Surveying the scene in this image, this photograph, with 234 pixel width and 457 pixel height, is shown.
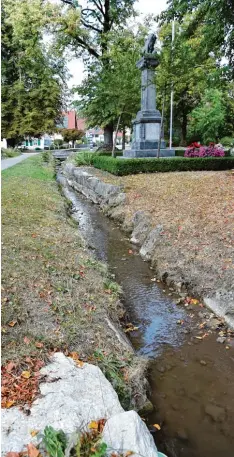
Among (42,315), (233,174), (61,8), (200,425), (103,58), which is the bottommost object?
(200,425)

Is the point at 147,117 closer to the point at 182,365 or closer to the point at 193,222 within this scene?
the point at 193,222

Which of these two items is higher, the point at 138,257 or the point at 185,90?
the point at 185,90

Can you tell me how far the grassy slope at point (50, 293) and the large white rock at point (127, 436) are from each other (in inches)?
40.6

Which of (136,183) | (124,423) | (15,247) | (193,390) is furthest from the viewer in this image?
(136,183)

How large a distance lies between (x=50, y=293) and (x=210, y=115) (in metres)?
23.2

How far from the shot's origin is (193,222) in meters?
7.07

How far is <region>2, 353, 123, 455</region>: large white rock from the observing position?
2.07 meters

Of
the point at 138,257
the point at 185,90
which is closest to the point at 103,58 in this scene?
the point at 185,90

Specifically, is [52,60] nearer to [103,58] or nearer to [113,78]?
[103,58]

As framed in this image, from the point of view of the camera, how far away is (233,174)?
11836 millimetres

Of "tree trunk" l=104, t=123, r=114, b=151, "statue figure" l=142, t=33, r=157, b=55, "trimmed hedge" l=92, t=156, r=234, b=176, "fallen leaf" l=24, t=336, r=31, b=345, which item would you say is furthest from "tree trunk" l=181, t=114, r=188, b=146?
"fallen leaf" l=24, t=336, r=31, b=345

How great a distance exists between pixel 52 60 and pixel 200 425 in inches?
976

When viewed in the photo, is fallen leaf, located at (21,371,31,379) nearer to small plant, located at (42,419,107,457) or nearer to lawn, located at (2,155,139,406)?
lawn, located at (2,155,139,406)

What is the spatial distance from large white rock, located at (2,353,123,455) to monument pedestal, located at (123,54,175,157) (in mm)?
13661
